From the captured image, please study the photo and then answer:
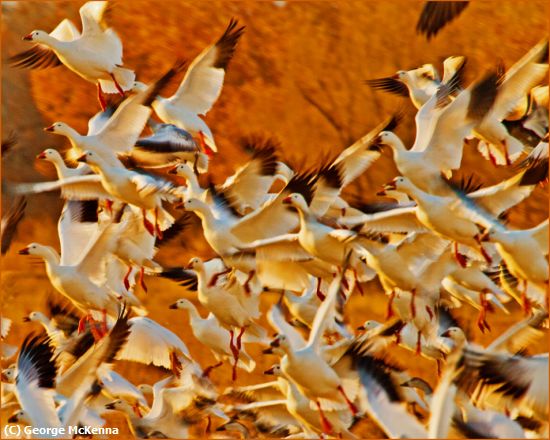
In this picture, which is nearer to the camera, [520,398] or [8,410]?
[520,398]

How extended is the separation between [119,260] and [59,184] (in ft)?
2.64

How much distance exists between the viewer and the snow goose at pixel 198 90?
36.5ft

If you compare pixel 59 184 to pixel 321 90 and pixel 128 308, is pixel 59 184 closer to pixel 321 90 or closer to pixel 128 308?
pixel 128 308

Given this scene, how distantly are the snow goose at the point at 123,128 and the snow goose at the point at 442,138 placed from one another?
1.71 meters

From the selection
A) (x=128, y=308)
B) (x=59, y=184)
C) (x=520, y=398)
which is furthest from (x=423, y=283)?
(x=59, y=184)

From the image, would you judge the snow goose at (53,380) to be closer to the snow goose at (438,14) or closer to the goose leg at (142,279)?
the goose leg at (142,279)

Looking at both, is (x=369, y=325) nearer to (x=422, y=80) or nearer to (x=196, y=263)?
(x=196, y=263)

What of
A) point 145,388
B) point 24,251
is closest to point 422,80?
point 145,388

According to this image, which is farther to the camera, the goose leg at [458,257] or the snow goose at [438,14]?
the snow goose at [438,14]

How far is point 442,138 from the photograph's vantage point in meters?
10.6

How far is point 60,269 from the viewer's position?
1095cm

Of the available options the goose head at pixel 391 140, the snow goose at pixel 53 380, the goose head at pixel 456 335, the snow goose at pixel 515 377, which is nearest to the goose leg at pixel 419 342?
the goose head at pixel 456 335

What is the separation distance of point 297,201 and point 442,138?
3.65 feet

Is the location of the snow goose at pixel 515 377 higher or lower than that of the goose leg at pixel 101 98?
lower
